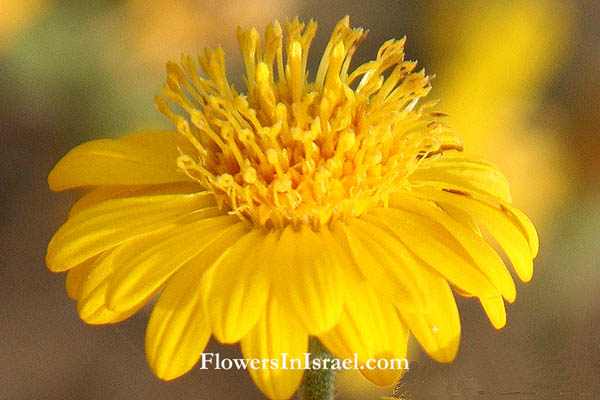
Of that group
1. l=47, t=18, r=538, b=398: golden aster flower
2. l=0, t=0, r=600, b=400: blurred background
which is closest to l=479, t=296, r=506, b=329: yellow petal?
l=47, t=18, r=538, b=398: golden aster flower

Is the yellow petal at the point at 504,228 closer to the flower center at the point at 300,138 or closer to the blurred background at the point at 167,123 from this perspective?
the flower center at the point at 300,138

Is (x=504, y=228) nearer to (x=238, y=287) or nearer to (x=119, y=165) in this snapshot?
(x=238, y=287)

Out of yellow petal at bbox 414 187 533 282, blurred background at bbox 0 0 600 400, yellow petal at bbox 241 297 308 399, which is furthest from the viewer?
blurred background at bbox 0 0 600 400

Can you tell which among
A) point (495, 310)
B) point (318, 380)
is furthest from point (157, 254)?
point (495, 310)

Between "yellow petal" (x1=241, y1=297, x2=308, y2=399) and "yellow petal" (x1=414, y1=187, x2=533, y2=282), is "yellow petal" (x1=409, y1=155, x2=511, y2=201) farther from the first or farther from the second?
"yellow petal" (x1=241, y1=297, x2=308, y2=399)

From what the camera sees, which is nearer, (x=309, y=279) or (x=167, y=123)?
(x=309, y=279)

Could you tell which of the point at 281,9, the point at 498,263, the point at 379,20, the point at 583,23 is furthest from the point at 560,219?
the point at 498,263

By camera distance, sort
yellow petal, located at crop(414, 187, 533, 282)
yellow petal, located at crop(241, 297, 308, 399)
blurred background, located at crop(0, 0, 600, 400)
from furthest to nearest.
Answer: blurred background, located at crop(0, 0, 600, 400)
yellow petal, located at crop(414, 187, 533, 282)
yellow petal, located at crop(241, 297, 308, 399)

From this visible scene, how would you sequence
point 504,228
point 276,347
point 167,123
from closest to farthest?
point 276,347 < point 504,228 < point 167,123
